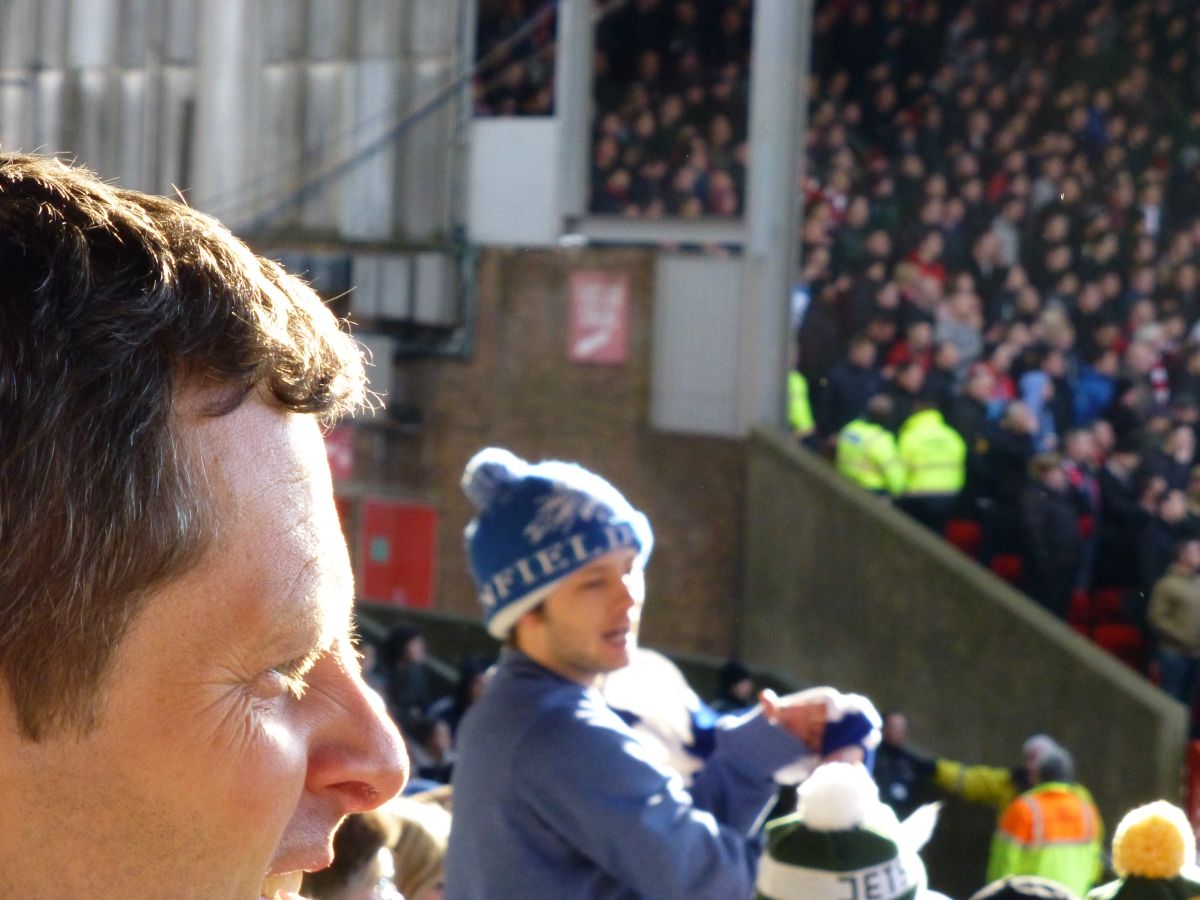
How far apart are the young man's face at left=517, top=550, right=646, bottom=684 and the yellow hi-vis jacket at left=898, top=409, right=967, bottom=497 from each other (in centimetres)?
647

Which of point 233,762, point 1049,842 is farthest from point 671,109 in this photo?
point 233,762

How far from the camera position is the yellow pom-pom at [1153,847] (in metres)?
1.50

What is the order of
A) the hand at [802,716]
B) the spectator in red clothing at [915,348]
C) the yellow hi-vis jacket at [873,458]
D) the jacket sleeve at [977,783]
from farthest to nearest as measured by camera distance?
the spectator in red clothing at [915,348], the yellow hi-vis jacket at [873,458], the jacket sleeve at [977,783], the hand at [802,716]

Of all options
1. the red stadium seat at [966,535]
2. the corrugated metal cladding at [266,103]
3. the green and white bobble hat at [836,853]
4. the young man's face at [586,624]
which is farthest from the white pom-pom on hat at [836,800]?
the corrugated metal cladding at [266,103]

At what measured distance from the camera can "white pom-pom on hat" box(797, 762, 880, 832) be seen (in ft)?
5.18

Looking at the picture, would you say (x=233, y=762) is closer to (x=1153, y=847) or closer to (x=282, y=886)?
(x=282, y=886)

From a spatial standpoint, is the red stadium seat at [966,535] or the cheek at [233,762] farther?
the red stadium seat at [966,535]

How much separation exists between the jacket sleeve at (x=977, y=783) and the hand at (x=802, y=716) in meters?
4.50

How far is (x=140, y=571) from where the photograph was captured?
65 centimetres

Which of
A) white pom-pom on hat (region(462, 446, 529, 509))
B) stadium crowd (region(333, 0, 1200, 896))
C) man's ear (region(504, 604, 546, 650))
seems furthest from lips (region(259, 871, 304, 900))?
stadium crowd (region(333, 0, 1200, 896))

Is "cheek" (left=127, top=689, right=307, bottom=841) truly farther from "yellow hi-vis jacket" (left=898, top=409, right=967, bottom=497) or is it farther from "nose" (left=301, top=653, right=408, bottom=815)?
"yellow hi-vis jacket" (left=898, top=409, right=967, bottom=497)

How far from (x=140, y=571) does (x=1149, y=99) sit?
10.6 m

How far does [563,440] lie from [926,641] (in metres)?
2.65

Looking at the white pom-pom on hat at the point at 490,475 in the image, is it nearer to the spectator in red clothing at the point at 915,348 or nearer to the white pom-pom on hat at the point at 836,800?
the white pom-pom on hat at the point at 836,800
